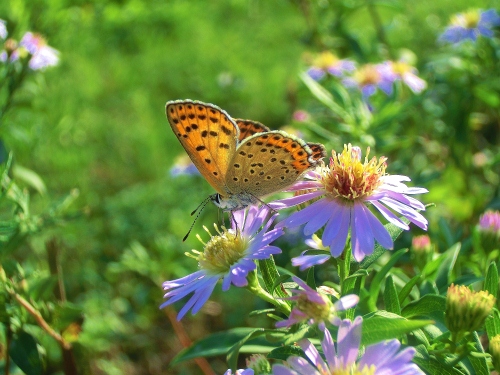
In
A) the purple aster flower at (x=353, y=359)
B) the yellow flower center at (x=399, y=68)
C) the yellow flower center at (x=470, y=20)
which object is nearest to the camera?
the purple aster flower at (x=353, y=359)

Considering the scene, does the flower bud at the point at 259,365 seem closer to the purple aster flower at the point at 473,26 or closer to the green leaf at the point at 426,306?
the green leaf at the point at 426,306

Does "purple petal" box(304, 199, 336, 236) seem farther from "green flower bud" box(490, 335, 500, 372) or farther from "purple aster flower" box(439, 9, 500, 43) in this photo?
"purple aster flower" box(439, 9, 500, 43)

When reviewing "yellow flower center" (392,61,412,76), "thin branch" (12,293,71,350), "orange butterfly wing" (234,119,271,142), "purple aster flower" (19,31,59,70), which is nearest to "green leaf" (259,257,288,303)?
Answer: "orange butterfly wing" (234,119,271,142)

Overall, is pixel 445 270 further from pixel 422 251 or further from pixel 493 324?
pixel 493 324

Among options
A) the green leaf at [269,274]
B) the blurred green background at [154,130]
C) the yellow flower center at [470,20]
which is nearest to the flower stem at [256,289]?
the green leaf at [269,274]

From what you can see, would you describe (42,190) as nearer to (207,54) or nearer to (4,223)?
(4,223)

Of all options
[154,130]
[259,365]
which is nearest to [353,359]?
[259,365]
